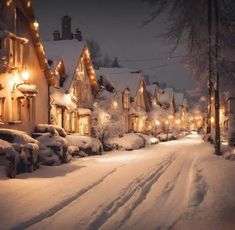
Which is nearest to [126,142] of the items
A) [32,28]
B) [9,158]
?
[32,28]

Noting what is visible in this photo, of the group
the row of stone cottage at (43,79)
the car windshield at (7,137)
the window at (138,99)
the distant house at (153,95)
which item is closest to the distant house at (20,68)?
the row of stone cottage at (43,79)

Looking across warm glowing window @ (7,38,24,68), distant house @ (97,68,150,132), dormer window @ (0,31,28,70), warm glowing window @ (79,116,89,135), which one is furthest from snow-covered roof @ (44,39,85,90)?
distant house @ (97,68,150,132)

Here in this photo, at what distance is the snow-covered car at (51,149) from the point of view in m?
21.4

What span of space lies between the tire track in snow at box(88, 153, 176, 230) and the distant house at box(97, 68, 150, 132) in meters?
36.3

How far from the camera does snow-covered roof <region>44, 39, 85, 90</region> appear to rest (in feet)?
118

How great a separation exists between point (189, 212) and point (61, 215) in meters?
2.92

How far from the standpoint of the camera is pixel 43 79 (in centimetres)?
2850

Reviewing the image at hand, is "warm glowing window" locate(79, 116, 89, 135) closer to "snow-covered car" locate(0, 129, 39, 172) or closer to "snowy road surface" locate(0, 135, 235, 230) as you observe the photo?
"snow-covered car" locate(0, 129, 39, 172)

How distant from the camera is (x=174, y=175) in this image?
56.5ft

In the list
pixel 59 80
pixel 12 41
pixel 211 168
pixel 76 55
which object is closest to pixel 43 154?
pixel 12 41

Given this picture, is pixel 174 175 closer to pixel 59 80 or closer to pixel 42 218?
pixel 42 218

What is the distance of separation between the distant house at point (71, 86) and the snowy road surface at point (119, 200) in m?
16.6

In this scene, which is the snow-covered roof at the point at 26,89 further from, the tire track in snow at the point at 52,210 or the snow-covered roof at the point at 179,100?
the snow-covered roof at the point at 179,100

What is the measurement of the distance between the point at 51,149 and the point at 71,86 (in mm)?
14171
